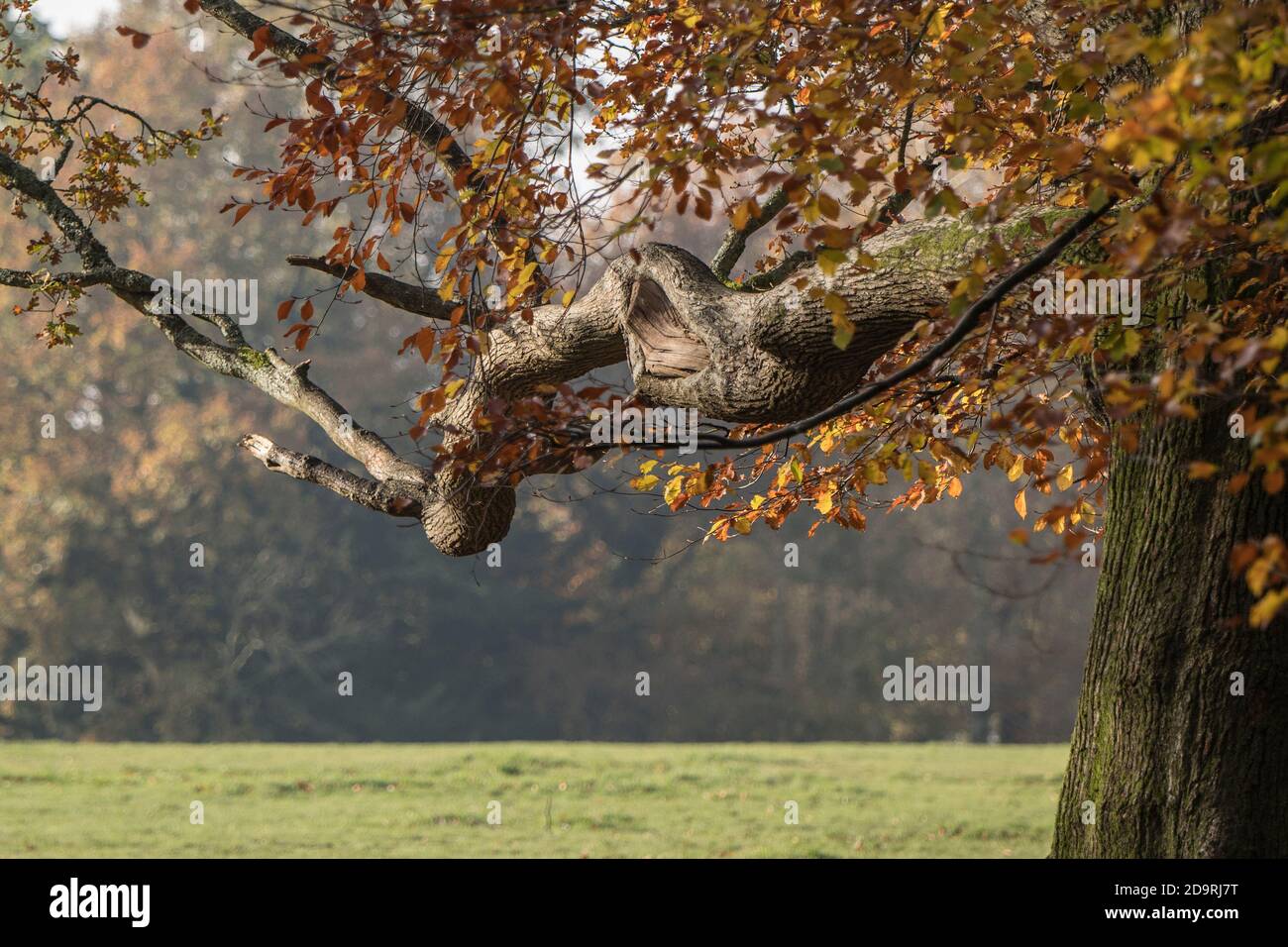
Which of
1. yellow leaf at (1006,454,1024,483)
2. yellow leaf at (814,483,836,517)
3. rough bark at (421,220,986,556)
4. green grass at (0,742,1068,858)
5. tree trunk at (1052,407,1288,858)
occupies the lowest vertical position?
green grass at (0,742,1068,858)

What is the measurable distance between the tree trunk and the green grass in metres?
7.53

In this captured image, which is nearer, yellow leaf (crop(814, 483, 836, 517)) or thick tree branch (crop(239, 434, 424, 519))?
thick tree branch (crop(239, 434, 424, 519))

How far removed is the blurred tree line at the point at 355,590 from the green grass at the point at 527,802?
1155cm

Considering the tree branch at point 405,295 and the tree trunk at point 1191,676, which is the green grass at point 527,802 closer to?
the tree branch at point 405,295

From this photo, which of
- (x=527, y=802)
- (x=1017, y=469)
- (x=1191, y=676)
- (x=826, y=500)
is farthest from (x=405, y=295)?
(x=527, y=802)

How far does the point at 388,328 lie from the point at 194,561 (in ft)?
26.0

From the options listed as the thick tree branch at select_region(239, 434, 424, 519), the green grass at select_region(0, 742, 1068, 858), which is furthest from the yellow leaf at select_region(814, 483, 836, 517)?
the green grass at select_region(0, 742, 1068, 858)

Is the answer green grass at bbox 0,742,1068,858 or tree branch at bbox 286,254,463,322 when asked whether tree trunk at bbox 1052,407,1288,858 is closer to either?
tree branch at bbox 286,254,463,322

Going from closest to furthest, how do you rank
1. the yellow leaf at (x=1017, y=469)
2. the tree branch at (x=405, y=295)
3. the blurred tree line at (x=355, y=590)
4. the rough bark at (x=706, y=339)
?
1. the rough bark at (x=706, y=339)
2. the tree branch at (x=405, y=295)
3. the yellow leaf at (x=1017, y=469)
4. the blurred tree line at (x=355, y=590)

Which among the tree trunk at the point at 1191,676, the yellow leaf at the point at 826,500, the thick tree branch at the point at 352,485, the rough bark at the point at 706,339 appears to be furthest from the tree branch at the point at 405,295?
the tree trunk at the point at 1191,676

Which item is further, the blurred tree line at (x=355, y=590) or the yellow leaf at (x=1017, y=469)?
the blurred tree line at (x=355, y=590)

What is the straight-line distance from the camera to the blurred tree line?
30219 millimetres

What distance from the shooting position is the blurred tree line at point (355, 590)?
1190 inches

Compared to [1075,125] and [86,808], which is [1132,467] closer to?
[1075,125]
